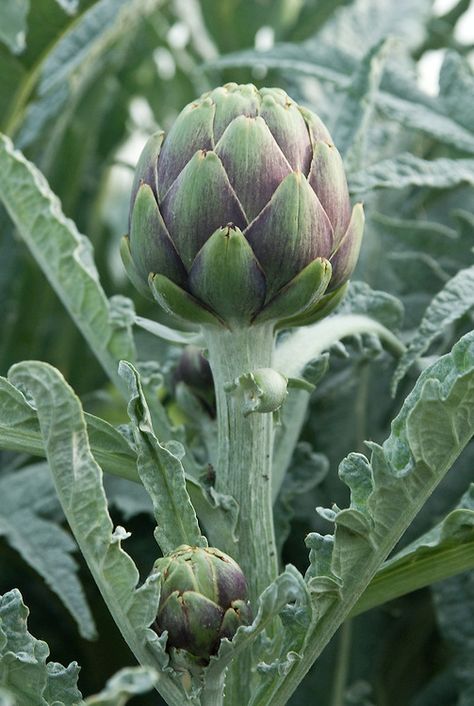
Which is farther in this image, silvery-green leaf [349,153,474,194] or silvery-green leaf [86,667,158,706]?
silvery-green leaf [349,153,474,194]

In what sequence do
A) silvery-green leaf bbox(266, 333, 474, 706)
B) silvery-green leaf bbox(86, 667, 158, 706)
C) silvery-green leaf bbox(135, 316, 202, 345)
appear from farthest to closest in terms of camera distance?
1. silvery-green leaf bbox(135, 316, 202, 345)
2. silvery-green leaf bbox(266, 333, 474, 706)
3. silvery-green leaf bbox(86, 667, 158, 706)

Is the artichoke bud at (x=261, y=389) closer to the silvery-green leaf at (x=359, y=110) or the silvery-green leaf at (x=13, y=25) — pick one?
the silvery-green leaf at (x=359, y=110)

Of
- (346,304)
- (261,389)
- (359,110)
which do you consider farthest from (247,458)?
(359,110)

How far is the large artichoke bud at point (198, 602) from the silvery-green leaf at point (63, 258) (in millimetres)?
184

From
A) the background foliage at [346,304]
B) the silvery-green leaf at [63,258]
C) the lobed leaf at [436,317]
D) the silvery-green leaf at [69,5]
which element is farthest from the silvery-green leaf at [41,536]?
the silvery-green leaf at [69,5]

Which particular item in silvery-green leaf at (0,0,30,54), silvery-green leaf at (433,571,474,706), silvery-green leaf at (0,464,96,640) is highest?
silvery-green leaf at (0,0,30,54)

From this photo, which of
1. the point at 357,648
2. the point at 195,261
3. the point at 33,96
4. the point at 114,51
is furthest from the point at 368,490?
the point at 114,51

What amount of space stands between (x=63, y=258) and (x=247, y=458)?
173mm

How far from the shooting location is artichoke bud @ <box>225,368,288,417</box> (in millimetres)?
511

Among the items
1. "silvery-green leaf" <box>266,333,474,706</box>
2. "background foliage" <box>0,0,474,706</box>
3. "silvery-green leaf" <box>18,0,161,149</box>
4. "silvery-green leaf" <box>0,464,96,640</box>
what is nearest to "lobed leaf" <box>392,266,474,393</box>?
"background foliage" <box>0,0,474,706</box>

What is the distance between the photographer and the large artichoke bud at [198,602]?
464mm

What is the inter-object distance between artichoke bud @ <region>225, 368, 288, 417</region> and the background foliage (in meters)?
0.07

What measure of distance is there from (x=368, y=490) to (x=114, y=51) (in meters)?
0.64

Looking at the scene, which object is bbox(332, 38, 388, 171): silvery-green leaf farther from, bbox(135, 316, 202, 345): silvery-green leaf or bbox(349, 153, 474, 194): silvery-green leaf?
bbox(135, 316, 202, 345): silvery-green leaf
